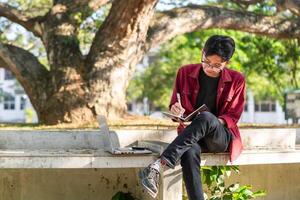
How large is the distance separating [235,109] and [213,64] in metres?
0.45

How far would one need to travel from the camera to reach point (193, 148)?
4.73 meters

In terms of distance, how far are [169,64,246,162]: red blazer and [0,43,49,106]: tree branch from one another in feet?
18.2

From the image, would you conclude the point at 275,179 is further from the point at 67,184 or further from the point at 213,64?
the point at 67,184

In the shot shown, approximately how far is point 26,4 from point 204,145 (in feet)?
34.9

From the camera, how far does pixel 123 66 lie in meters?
10.3

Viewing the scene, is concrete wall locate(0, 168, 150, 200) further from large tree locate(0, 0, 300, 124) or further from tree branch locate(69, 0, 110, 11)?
tree branch locate(69, 0, 110, 11)

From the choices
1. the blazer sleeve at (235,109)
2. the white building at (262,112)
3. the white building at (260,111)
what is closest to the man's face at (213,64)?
the blazer sleeve at (235,109)

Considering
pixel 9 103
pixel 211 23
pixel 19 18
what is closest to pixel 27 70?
pixel 19 18

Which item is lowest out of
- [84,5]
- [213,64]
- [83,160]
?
[83,160]

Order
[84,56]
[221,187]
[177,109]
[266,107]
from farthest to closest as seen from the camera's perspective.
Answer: [266,107] < [84,56] < [221,187] < [177,109]

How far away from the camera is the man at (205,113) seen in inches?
183

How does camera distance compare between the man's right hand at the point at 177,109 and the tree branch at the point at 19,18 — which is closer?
the man's right hand at the point at 177,109

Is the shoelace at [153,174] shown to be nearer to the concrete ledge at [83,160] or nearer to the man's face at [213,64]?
the concrete ledge at [83,160]

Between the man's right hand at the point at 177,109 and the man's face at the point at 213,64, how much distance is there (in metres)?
0.39
